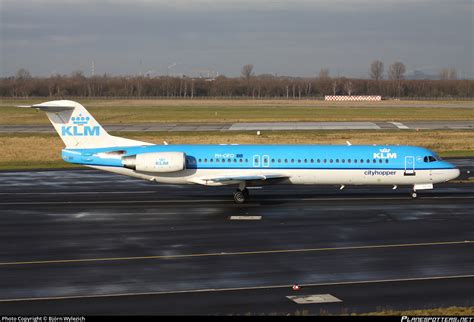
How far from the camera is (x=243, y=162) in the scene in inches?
1398

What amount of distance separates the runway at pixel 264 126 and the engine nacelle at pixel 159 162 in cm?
4323

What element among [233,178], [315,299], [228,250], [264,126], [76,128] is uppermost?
[76,128]

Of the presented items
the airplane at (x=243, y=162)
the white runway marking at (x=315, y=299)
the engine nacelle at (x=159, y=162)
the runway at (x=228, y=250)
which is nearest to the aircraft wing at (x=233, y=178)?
the airplane at (x=243, y=162)

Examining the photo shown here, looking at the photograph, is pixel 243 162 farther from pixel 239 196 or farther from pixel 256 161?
pixel 239 196

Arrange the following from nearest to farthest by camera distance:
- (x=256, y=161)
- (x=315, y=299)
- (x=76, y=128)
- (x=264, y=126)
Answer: (x=315, y=299), (x=256, y=161), (x=76, y=128), (x=264, y=126)

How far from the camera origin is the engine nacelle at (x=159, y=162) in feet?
114

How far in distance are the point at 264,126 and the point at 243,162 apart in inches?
1919

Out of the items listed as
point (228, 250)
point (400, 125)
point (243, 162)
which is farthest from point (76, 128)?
point (400, 125)

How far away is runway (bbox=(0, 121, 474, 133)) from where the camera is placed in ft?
261

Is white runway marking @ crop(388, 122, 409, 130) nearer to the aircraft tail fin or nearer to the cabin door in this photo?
the cabin door

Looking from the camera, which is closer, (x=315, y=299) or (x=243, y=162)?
(x=315, y=299)

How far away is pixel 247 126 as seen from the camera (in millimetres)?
84312

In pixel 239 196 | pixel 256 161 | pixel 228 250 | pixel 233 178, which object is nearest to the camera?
pixel 228 250

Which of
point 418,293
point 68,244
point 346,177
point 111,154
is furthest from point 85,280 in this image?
point 346,177
